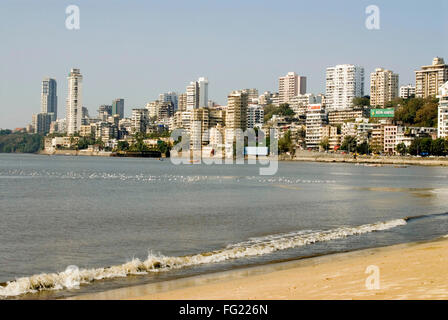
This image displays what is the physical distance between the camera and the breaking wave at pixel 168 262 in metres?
13.2

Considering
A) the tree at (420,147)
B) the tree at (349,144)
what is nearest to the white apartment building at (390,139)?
the tree at (349,144)

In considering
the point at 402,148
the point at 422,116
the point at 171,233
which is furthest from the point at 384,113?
the point at 171,233

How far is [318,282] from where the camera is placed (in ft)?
40.4

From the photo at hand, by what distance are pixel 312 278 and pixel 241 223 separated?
14.7 meters

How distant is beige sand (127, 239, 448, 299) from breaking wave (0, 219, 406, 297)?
233 centimetres

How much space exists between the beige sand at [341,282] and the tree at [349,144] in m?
171

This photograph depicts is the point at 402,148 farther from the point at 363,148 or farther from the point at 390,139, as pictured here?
the point at 363,148

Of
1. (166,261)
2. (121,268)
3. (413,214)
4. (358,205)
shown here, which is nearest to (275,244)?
(166,261)

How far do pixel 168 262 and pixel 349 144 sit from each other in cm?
17347

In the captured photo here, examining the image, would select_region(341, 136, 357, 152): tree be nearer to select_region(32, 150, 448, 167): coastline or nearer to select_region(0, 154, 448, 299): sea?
select_region(32, 150, 448, 167): coastline

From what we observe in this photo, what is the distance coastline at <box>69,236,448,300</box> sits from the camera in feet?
35.1

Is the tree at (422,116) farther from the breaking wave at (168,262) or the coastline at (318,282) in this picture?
the coastline at (318,282)
